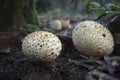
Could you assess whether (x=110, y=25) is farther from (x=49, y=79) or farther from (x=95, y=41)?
(x=49, y=79)

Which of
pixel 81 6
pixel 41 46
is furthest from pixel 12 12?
pixel 81 6

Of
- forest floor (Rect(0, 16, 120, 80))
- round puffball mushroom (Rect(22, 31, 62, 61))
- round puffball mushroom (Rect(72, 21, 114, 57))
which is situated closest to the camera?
forest floor (Rect(0, 16, 120, 80))

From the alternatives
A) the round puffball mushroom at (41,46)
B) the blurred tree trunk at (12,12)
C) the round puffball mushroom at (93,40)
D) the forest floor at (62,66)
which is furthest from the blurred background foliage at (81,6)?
the blurred tree trunk at (12,12)

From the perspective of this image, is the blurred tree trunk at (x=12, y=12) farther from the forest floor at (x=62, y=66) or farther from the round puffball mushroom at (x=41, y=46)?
the round puffball mushroom at (x=41, y=46)

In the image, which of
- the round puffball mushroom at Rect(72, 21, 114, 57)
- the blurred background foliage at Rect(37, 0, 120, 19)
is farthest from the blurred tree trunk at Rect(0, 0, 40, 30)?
the round puffball mushroom at Rect(72, 21, 114, 57)

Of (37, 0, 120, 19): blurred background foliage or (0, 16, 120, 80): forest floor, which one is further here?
(37, 0, 120, 19): blurred background foliage

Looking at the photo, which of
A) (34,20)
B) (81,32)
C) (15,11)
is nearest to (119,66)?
(81,32)

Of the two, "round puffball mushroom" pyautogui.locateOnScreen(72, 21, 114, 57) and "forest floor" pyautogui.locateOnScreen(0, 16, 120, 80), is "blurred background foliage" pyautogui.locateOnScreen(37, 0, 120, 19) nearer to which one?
"round puffball mushroom" pyautogui.locateOnScreen(72, 21, 114, 57)
